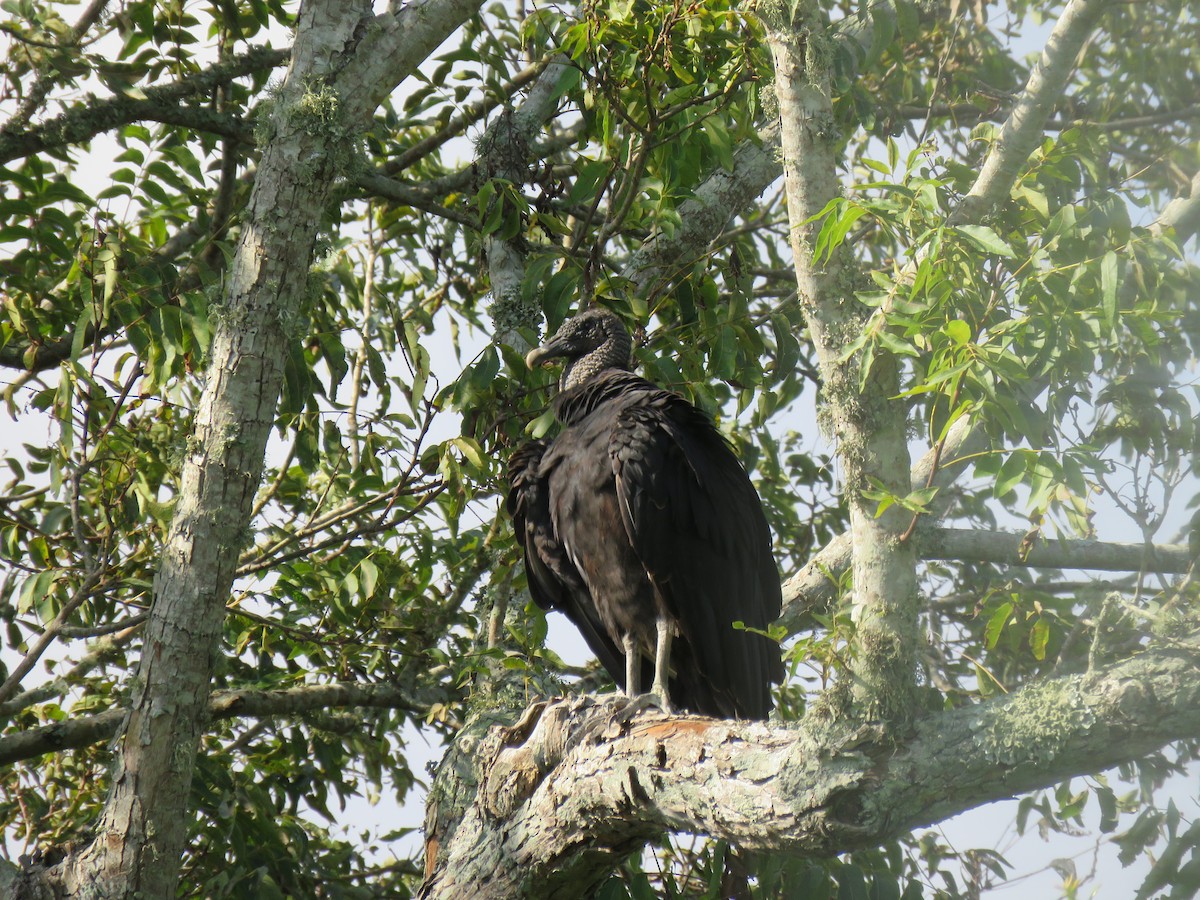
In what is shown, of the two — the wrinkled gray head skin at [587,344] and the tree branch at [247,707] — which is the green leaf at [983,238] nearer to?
the wrinkled gray head skin at [587,344]

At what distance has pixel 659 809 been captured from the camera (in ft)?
6.71

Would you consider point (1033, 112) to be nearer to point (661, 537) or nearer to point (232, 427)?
point (661, 537)

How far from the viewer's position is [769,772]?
71.0 inches

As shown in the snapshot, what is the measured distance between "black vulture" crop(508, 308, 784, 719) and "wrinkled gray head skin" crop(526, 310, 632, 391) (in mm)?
372

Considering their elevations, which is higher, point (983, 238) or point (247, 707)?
point (983, 238)

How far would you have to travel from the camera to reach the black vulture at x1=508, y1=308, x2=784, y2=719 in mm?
3084

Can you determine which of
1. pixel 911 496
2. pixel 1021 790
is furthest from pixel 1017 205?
pixel 1021 790

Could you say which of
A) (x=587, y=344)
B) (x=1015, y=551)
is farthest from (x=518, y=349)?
(x=1015, y=551)

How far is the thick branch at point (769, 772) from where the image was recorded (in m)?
1.44

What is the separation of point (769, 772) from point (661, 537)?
131 cm

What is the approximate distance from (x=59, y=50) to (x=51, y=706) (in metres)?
2.42

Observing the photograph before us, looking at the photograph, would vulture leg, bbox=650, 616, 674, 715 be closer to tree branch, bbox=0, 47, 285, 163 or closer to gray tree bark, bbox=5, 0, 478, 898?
gray tree bark, bbox=5, 0, 478, 898

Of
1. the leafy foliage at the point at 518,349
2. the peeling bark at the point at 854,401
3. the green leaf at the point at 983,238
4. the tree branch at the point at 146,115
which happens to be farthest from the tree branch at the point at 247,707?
the green leaf at the point at 983,238

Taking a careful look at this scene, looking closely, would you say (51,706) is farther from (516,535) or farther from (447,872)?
(447,872)
